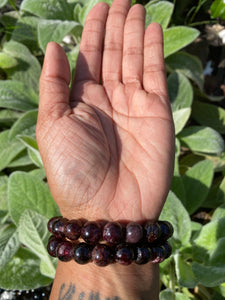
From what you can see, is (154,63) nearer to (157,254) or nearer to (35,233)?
(157,254)

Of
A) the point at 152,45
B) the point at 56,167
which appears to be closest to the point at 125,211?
the point at 56,167

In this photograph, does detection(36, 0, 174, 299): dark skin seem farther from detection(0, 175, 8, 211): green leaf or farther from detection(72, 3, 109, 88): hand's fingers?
detection(0, 175, 8, 211): green leaf

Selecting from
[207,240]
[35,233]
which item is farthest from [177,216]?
[35,233]

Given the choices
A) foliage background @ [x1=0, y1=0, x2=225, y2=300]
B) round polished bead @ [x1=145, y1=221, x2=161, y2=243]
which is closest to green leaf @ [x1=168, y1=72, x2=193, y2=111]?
foliage background @ [x1=0, y1=0, x2=225, y2=300]

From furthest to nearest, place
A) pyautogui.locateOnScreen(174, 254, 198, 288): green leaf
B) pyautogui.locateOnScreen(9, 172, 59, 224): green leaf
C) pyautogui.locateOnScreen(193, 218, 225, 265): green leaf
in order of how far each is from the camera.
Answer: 1. pyautogui.locateOnScreen(9, 172, 59, 224): green leaf
2. pyautogui.locateOnScreen(193, 218, 225, 265): green leaf
3. pyautogui.locateOnScreen(174, 254, 198, 288): green leaf

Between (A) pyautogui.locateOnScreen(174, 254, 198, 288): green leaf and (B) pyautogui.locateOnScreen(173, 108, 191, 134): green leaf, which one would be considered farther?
(B) pyautogui.locateOnScreen(173, 108, 191, 134): green leaf

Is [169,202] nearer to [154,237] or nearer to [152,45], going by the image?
[154,237]
